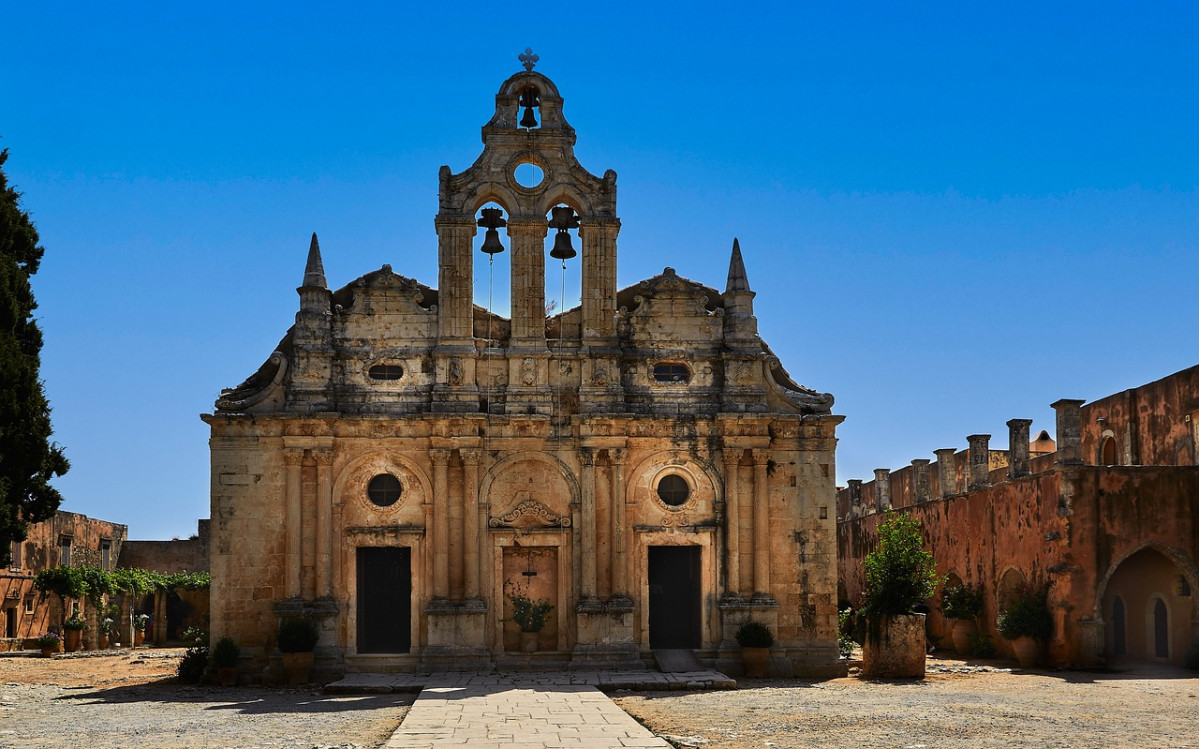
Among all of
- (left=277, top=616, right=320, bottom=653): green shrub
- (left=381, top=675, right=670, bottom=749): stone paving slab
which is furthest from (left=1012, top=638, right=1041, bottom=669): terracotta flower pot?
(left=277, top=616, right=320, bottom=653): green shrub

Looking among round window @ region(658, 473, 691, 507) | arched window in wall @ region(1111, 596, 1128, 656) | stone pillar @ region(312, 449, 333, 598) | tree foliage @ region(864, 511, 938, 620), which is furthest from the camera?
arched window in wall @ region(1111, 596, 1128, 656)

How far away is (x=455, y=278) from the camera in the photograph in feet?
86.2

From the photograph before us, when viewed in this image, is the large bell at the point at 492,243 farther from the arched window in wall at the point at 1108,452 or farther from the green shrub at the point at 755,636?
the arched window in wall at the point at 1108,452

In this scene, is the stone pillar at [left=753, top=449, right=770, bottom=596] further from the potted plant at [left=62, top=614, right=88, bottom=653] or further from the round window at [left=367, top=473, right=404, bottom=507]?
the potted plant at [left=62, top=614, right=88, bottom=653]

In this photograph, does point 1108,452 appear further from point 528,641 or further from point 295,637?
point 295,637

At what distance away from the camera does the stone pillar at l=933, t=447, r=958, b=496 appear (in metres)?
36.2

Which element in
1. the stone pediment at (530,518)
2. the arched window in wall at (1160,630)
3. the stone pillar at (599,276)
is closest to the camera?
the stone pediment at (530,518)

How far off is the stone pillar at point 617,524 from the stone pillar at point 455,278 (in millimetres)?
3910

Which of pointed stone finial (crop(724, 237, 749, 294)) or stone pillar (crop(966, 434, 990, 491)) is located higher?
pointed stone finial (crop(724, 237, 749, 294))

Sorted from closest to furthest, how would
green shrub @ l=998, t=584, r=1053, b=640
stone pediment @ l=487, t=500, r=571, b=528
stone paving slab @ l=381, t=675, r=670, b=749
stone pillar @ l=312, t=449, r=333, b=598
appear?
stone paving slab @ l=381, t=675, r=670, b=749
stone pillar @ l=312, t=449, r=333, b=598
stone pediment @ l=487, t=500, r=571, b=528
green shrub @ l=998, t=584, r=1053, b=640

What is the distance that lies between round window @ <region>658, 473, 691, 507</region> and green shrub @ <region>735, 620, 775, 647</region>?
2.86 meters

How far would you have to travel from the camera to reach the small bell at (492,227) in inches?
1051

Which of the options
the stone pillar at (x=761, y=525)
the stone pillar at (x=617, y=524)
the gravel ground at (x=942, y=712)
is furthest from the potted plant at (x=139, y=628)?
the gravel ground at (x=942, y=712)

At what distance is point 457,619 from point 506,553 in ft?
5.54
